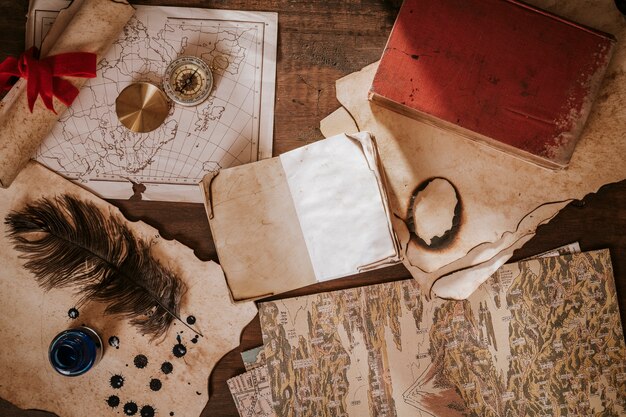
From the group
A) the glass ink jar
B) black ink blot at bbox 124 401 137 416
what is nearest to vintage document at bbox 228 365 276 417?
black ink blot at bbox 124 401 137 416

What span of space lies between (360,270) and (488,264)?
14.7 inches

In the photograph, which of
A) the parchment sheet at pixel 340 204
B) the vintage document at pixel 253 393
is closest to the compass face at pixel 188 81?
the parchment sheet at pixel 340 204

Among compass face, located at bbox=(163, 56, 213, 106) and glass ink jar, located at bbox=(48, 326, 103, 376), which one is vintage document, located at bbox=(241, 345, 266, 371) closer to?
glass ink jar, located at bbox=(48, 326, 103, 376)

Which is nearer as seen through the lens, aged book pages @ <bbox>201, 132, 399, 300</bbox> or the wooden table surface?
aged book pages @ <bbox>201, 132, 399, 300</bbox>

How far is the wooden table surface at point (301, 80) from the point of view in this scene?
4.12 feet

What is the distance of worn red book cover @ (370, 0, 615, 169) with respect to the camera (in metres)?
1.13

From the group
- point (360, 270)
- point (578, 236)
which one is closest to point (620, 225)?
point (578, 236)

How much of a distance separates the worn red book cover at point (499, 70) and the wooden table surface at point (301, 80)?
143mm

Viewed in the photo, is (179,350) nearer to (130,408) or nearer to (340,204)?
(130,408)

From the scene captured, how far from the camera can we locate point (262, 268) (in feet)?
3.84

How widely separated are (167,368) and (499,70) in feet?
3.94

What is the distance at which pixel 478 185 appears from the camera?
1231 mm

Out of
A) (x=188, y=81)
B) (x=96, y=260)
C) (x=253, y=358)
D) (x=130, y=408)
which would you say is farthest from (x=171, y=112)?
(x=130, y=408)

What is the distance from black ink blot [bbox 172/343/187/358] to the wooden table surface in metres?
0.10
